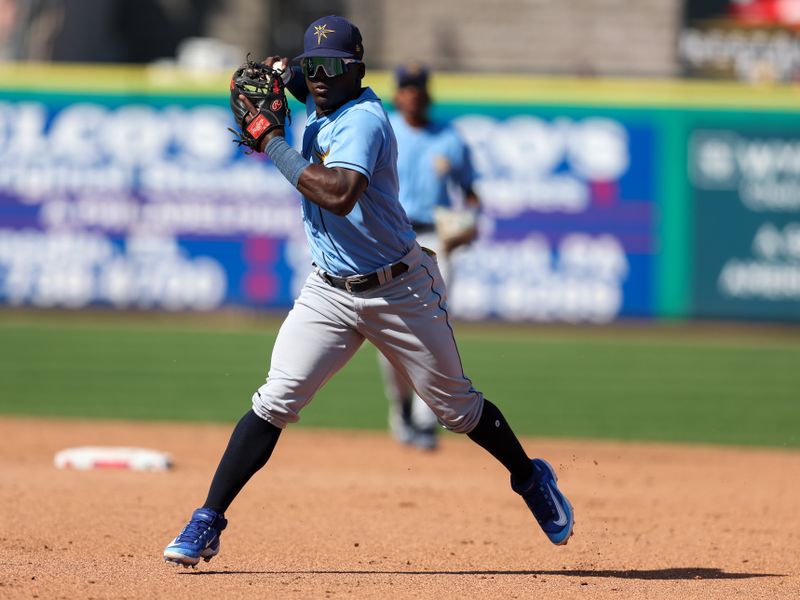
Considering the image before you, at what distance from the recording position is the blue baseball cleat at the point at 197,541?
191 inches

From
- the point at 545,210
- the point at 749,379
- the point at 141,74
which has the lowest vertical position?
the point at 749,379

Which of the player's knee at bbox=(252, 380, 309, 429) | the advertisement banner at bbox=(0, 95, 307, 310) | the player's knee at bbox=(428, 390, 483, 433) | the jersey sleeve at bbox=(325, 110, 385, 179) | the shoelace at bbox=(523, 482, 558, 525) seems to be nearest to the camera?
the jersey sleeve at bbox=(325, 110, 385, 179)

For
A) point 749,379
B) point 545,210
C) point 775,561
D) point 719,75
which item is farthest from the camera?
point 719,75

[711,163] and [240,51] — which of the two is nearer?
[711,163]

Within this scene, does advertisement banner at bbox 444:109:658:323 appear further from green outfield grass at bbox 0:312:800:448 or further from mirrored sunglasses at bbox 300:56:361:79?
mirrored sunglasses at bbox 300:56:361:79

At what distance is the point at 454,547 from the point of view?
5.84 metres

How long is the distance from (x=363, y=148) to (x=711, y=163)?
11036 millimetres

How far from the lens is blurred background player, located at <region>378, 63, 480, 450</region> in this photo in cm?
870

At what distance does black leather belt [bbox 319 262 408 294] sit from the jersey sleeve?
42 centimetres

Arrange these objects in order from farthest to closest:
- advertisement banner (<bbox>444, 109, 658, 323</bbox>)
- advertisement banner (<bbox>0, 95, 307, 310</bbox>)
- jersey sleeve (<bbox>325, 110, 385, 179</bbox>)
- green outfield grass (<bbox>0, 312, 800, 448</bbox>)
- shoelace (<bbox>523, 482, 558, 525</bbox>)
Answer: advertisement banner (<bbox>0, 95, 307, 310</bbox>) → advertisement banner (<bbox>444, 109, 658, 323</bbox>) → green outfield grass (<bbox>0, 312, 800, 448</bbox>) → shoelace (<bbox>523, 482, 558, 525</bbox>) → jersey sleeve (<bbox>325, 110, 385, 179</bbox>)

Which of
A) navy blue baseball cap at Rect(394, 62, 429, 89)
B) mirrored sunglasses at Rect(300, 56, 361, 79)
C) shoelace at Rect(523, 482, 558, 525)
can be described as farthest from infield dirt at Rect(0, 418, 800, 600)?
navy blue baseball cap at Rect(394, 62, 429, 89)

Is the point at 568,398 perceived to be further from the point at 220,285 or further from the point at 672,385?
the point at 220,285

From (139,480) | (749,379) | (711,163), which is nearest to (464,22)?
(711,163)

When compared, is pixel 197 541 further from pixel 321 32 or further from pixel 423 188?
pixel 423 188
